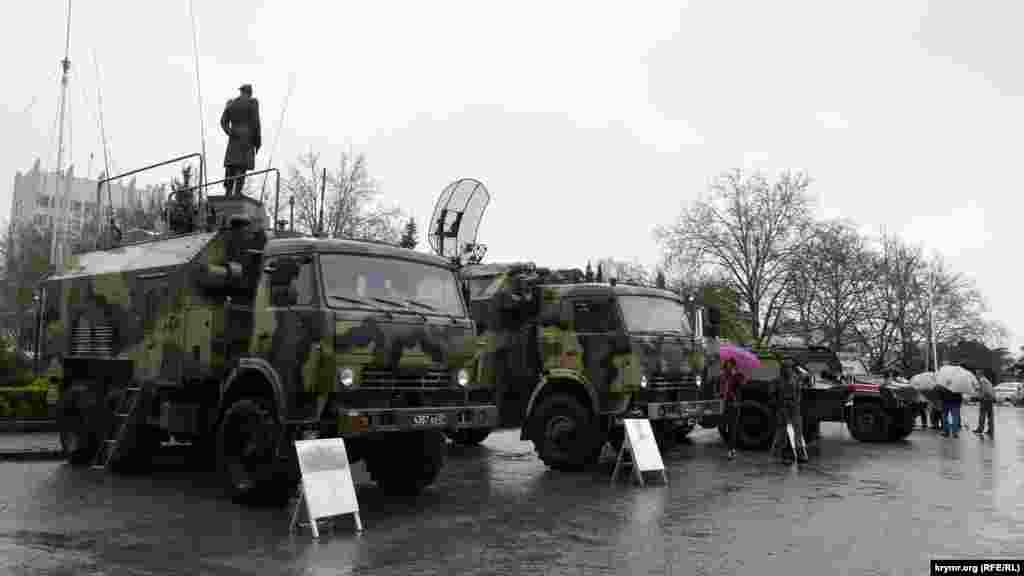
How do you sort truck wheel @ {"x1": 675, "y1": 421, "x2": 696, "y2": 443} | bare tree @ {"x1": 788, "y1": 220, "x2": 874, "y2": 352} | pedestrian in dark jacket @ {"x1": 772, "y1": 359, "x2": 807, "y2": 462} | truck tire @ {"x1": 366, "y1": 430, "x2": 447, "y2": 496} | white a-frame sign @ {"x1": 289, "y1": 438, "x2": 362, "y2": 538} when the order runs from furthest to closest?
bare tree @ {"x1": 788, "y1": 220, "x2": 874, "y2": 352}, truck wheel @ {"x1": 675, "y1": 421, "x2": 696, "y2": 443}, pedestrian in dark jacket @ {"x1": 772, "y1": 359, "x2": 807, "y2": 462}, truck tire @ {"x1": 366, "y1": 430, "x2": 447, "y2": 496}, white a-frame sign @ {"x1": 289, "y1": 438, "x2": 362, "y2": 538}

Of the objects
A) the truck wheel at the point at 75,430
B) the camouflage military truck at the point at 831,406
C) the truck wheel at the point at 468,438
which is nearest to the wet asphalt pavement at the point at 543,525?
the truck wheel at the point at 75,430

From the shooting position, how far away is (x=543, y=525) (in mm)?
8156

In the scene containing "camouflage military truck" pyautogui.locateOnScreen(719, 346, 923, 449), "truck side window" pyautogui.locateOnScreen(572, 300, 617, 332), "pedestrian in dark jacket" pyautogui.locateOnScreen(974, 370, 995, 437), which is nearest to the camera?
"truck side window" pyautogui.locateOnScreen(572, 300, 617, 332)

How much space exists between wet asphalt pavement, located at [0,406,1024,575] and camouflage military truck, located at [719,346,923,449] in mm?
3186

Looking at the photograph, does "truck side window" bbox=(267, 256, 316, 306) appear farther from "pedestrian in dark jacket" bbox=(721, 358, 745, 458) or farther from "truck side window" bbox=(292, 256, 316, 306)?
"pedestrian in dark jacket" bbox=(721, 358, 745, 458)

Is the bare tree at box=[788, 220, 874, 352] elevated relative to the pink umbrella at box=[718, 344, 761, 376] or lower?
elevated

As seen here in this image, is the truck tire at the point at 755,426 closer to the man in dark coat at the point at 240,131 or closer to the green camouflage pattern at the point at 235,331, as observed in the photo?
the green camouflage pattern at the point at 235,331

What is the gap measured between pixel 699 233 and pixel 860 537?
142ft

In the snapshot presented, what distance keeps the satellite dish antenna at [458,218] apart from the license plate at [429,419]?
6.52m

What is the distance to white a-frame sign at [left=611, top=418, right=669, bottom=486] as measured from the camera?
35.9 feet

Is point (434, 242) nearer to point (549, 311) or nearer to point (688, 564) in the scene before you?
point (549, 311)

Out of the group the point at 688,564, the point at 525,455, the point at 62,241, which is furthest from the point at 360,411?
the point at 62,241

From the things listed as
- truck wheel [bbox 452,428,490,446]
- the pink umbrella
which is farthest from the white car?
truck wheel [bbox 452,428,490,446]

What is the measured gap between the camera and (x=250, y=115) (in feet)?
42.0
